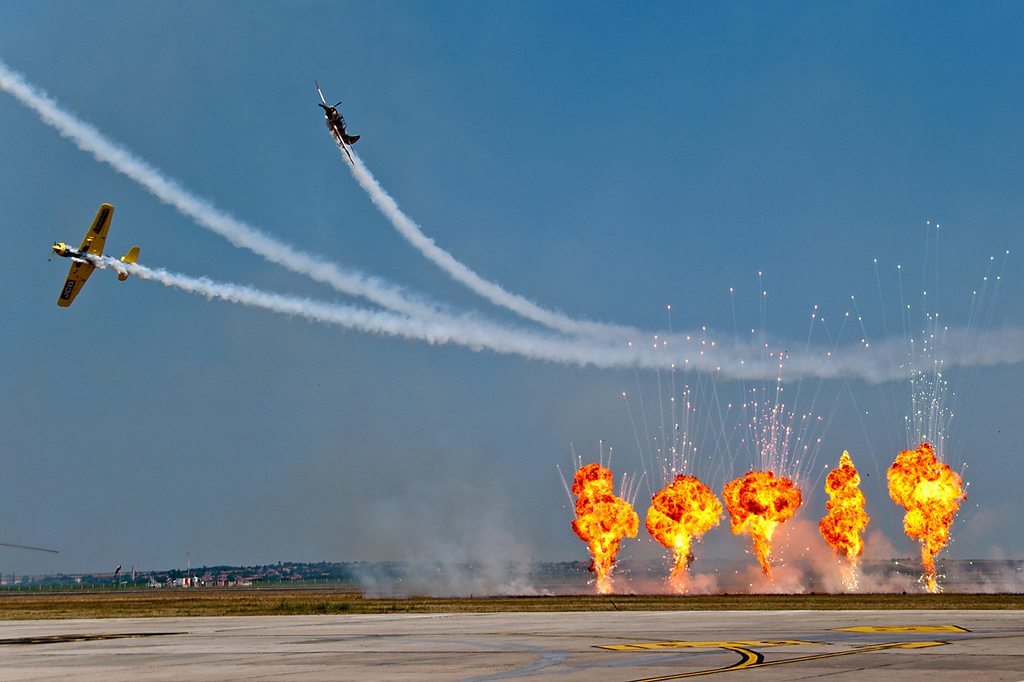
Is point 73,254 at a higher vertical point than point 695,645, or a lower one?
higher

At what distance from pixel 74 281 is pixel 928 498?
11660 centimetres

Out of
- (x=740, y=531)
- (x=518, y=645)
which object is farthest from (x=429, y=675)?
(x=740, y=531)

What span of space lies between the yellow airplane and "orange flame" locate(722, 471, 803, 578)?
98.6 metres

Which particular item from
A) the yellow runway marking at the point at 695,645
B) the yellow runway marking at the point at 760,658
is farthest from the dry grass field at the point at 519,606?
the yellow runway marking at the point at 760,658

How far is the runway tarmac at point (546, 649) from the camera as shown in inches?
875

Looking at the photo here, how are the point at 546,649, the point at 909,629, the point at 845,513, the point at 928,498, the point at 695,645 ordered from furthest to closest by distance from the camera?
the point at 845,513 → the point at 928,498 → the point at 909,629 → the point at 695,645 → the point at 546,649

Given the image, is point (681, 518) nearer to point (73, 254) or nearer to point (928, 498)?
point (928, 498)

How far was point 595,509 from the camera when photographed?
124750 millimetres

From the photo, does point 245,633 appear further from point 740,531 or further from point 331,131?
point 740,531

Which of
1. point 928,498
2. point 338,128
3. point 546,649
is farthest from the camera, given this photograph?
point 928,498

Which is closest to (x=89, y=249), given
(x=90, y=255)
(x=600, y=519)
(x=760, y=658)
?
(x=90, y=255)

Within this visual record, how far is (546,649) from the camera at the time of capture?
29453 millimetres

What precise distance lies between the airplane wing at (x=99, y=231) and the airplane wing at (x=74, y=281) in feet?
1.16

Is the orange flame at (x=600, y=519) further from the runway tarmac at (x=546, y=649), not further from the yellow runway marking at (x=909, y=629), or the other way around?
the yellow runway marking at (x=909, y=629)
